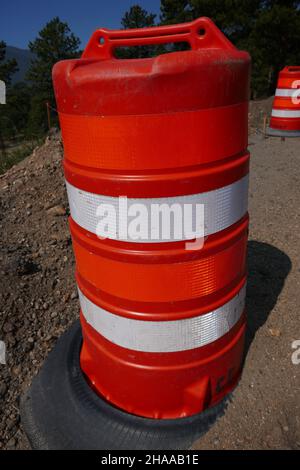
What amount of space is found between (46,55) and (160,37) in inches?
1515

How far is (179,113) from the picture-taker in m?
1.48

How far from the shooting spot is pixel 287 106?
9.49 metres

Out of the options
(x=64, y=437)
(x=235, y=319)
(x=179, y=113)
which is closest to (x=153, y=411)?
(x=64, y=437)

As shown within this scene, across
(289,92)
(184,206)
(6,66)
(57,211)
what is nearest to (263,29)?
(289,92)

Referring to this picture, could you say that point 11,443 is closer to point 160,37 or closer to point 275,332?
point 275,332

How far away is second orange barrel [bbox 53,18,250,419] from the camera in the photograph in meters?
1.48

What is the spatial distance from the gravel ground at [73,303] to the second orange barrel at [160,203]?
39cm

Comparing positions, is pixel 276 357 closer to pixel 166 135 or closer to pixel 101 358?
pixel 101 358

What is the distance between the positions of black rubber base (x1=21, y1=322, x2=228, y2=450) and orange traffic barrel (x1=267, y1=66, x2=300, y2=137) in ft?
29.8

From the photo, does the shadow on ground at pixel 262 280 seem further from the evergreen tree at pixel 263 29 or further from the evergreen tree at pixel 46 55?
the evergreen tree at pixel 46 55

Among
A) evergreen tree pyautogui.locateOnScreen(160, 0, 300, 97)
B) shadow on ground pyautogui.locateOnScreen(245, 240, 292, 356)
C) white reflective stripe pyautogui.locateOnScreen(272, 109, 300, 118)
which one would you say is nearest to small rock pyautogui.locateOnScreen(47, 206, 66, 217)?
shadow on ground pyautogui.locateOnScreen(245, 240, 292, 356)

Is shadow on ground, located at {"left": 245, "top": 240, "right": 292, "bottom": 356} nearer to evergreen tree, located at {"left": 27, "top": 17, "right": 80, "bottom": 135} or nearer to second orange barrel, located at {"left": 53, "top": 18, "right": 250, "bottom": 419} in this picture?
second orange barrel, located at {"left": 53, "top": 18, "right": 250, "bottom": 419}

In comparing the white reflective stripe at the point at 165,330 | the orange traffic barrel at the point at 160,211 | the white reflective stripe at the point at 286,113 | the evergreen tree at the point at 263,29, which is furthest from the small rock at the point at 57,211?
the evergreen tree at the point at 263,29
